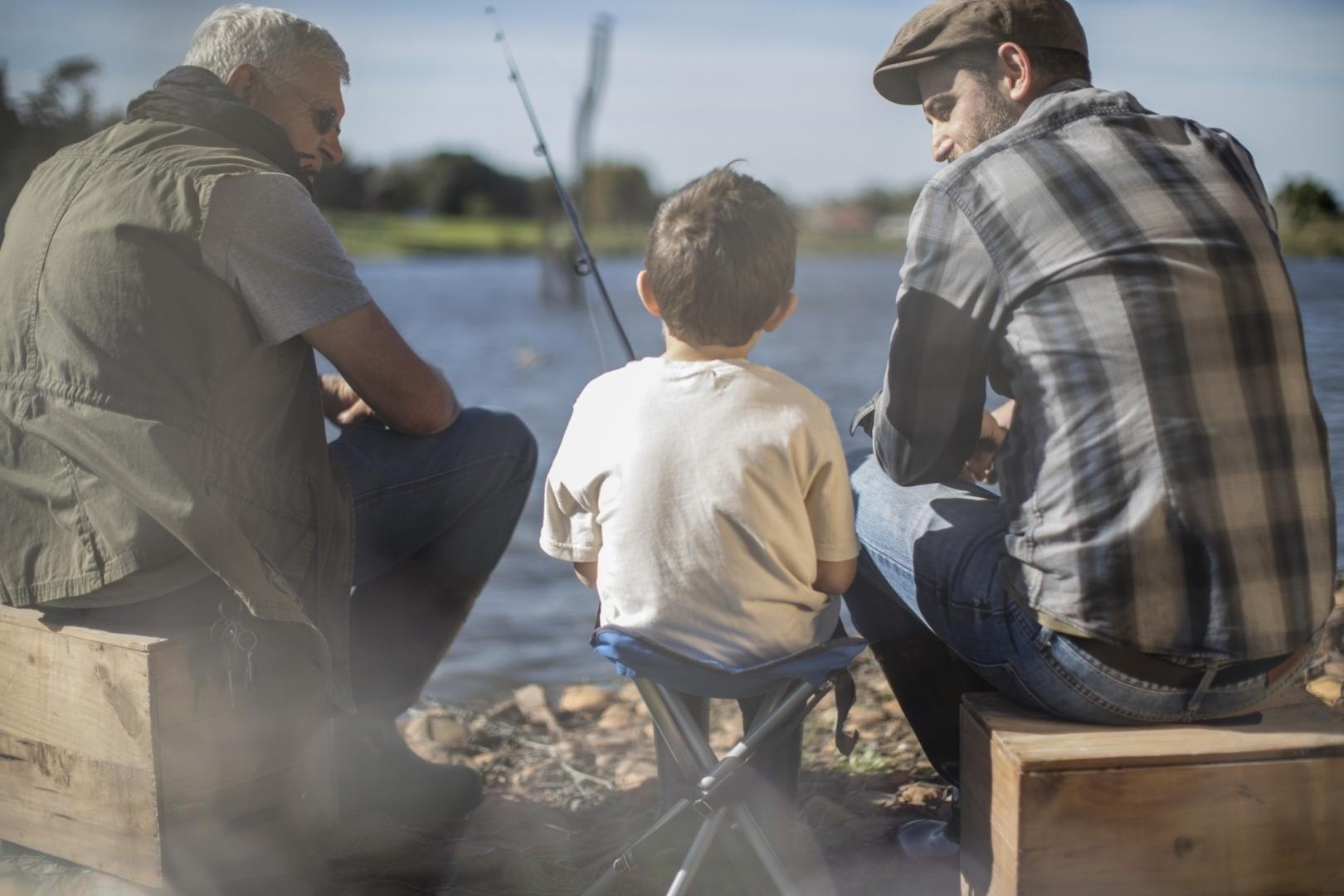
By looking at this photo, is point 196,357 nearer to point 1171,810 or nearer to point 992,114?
point 992,114

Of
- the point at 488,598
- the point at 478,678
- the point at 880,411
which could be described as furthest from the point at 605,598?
the point at 488,598

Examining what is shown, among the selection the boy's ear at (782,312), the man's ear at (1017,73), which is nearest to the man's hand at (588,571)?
the boy's ear at (782,312)

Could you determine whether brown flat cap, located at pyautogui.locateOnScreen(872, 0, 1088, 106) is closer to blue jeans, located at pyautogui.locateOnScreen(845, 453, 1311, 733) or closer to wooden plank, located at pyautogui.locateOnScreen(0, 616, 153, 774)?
blue jeans, located at pyautogui.locateOnScreen(845, 453, 1311, 733)

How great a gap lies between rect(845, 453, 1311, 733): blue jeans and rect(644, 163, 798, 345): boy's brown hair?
1.42 ft

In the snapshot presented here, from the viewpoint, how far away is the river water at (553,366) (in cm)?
388

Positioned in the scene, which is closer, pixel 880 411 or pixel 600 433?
pixel 600 433

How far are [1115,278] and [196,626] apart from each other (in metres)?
1.44

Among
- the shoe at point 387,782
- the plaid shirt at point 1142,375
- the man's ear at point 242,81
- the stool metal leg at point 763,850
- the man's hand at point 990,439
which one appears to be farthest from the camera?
the shoe at point 387,782

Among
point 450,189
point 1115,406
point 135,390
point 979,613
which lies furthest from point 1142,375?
point 450,189

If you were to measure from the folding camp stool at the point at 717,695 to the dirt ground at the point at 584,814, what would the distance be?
258 mm

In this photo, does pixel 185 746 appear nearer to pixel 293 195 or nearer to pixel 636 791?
pixel 293 195

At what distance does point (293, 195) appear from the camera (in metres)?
1.87

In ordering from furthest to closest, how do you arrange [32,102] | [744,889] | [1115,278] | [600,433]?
[32,102]
[744,889]
[600,433]
[1115,278]

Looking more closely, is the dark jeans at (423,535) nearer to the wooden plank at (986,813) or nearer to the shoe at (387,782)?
the shoe at (387,782)
